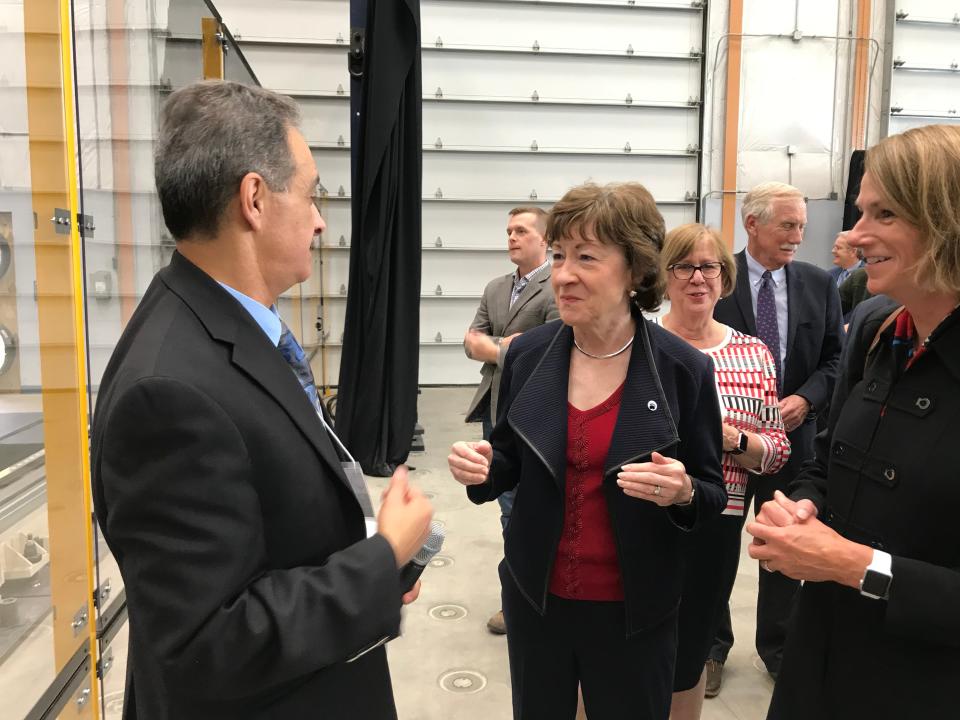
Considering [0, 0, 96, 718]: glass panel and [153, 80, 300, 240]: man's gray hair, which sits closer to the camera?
[153, 80, 300, 240]: man's gray hair

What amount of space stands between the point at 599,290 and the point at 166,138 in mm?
1059

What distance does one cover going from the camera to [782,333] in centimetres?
285

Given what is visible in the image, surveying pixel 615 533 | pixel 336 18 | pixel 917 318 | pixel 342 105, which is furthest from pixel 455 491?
pixel 336 18

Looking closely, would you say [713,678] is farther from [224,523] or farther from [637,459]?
[224,523]

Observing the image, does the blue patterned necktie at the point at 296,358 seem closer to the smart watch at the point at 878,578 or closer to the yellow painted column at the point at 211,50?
the smart watch at the point at 878,578

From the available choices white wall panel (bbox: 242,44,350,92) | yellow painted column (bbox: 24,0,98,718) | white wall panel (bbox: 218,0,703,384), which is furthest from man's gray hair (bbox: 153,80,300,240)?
white wall panel (bbox: 242,44,350,92)

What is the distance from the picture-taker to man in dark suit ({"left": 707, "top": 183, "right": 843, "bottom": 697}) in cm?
281

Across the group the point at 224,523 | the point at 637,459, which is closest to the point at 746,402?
the point at 637,459

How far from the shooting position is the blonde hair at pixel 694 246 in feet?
7.67

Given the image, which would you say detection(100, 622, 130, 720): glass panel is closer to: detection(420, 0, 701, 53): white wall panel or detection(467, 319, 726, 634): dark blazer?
detection(467, 319, 726, 634): dark blazer

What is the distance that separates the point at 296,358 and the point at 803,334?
2271mm

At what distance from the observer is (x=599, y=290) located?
1.74 metres

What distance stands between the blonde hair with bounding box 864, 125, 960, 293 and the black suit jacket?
157 centimetres

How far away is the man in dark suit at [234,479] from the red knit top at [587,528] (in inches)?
26.7
